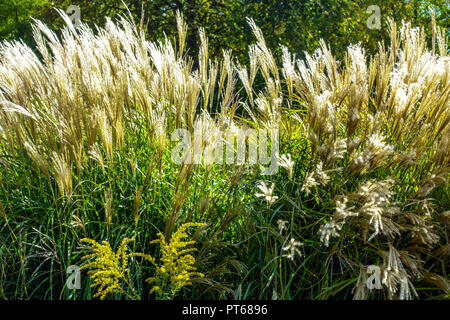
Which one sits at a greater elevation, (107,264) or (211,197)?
(211,197)

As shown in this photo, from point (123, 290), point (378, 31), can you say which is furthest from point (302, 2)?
point (123, 290)

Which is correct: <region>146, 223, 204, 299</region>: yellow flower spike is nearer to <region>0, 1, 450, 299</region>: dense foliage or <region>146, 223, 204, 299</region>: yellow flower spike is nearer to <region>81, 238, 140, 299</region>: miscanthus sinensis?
<region>0, 1, 450, 299</region>: dense foliage

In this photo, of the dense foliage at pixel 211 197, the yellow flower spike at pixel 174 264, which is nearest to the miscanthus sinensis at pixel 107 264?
the dense foliage at pixel 211 197

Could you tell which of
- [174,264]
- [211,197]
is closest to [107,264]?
[174,264]

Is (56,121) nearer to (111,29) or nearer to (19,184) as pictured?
(19,184)

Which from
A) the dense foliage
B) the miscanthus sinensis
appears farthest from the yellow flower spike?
the miscanthus sinensis

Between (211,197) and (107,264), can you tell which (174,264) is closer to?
(107,264)

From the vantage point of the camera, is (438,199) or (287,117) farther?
(287,117)

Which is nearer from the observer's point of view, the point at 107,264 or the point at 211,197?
the point at 107,264

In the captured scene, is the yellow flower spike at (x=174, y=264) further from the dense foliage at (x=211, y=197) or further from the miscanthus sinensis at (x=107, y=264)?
the miscanthus sinensis at (x=107, y=264)

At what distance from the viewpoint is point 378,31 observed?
7.34 meters

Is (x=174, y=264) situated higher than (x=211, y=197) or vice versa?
(x=211, y=197)

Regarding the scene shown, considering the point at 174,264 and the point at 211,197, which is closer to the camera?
the point at 174,264
